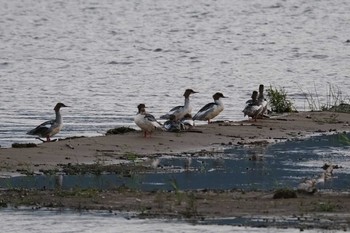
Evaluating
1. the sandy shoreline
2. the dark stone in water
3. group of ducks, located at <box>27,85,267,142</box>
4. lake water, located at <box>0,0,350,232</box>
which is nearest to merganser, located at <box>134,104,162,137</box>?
group of ducks, located at <box>27,85,267,142</box>

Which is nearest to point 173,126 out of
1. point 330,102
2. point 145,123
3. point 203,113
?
point 145,123

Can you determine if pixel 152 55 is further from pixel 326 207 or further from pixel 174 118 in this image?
pixel 326 207

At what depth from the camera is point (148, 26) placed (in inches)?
2621

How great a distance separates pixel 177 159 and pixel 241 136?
130 inches

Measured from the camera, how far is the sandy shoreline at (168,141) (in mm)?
20656

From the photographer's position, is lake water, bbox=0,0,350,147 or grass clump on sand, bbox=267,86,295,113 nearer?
grass clump on sand, bbox=267,86,295,113

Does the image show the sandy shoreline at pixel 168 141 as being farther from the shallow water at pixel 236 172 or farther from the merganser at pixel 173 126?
the shallow water at pixel 236 172

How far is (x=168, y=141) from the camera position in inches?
914

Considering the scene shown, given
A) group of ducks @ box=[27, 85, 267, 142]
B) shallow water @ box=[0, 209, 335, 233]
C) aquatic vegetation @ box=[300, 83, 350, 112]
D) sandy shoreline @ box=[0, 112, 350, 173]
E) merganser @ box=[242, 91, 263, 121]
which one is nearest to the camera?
shallow water @ box=[0, 209, 335, 233]

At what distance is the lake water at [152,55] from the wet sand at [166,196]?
8.21ft

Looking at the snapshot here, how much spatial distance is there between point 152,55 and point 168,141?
90.3 ft

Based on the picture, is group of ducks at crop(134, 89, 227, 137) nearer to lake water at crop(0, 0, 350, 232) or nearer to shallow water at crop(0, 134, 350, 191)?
lake water at crop(0, 0, 350, 232)

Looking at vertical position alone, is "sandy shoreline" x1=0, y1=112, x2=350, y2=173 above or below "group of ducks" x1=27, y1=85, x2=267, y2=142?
below

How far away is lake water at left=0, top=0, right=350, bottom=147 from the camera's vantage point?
32.8m
